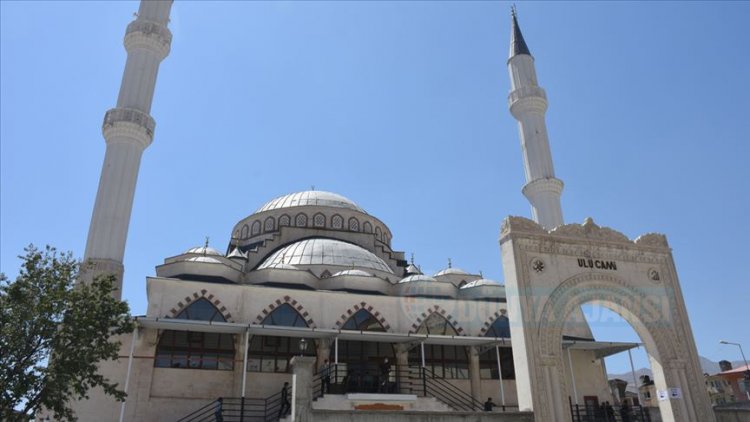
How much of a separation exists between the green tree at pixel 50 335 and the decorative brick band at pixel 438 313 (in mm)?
9846

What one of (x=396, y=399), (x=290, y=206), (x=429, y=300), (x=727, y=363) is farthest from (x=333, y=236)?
(x=727, y=363)

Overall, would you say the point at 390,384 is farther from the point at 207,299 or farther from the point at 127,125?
the point at 127,125

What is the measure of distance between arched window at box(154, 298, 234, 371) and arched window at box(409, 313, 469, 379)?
20.8ft

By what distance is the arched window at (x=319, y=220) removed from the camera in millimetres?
28000

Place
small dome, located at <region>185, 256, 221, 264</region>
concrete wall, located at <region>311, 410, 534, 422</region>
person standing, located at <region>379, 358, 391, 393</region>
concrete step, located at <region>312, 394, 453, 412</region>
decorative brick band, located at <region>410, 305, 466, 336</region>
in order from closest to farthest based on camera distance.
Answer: concrete wall, located at <region>311, 410, 534, 422</region>
concrete step, located at <region>312, 394, 453, 412</region>
person standing, located at <region>379, 358, 391, 393</region>
decorative brick band, located at <region>410, 305, 466, 336</region>
small dome, located at <region>185, 256, 221, 264</region>

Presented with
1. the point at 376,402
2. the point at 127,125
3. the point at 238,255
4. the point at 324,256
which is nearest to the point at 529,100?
the point at 324,256

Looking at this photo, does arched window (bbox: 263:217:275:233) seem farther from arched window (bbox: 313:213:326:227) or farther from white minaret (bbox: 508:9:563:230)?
white minaret (bbox: 508:9:563:230)

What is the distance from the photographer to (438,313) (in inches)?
800

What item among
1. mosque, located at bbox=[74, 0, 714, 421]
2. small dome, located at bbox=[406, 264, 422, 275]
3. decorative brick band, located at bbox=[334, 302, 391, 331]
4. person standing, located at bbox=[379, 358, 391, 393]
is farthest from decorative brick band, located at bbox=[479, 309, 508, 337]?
small dome, located at bbox=[406, 264, 422, 275]

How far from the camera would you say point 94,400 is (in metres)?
15.9

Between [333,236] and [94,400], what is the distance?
45.6 feet

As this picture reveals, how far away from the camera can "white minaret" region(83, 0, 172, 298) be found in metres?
19.5

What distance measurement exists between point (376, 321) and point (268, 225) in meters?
10.7

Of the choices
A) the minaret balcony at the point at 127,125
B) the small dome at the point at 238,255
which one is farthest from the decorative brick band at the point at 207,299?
the minaret balcony at the point at 127,125
